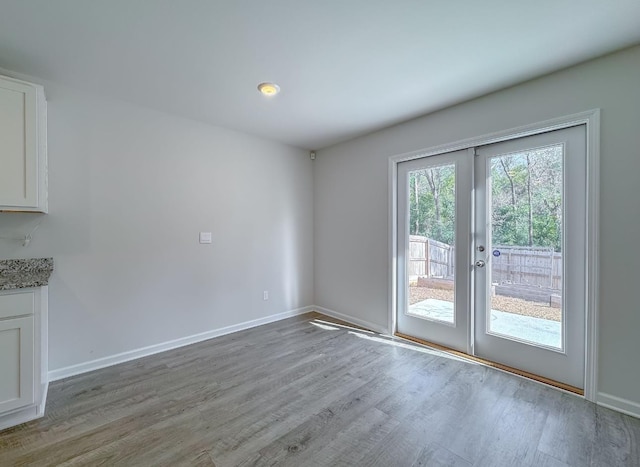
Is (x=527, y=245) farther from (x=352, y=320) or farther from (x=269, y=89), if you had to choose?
(x=269, y=89)

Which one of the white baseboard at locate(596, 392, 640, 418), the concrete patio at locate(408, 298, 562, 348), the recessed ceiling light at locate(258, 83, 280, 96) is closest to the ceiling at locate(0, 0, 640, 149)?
the recessed ceiling light at locate(258, 83, 280, 96)

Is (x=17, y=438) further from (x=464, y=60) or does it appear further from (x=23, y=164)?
(x=464, y=60)

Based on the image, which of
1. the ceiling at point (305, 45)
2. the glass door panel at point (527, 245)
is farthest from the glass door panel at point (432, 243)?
the ceiling at point (305, 45)

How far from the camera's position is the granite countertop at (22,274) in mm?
1852

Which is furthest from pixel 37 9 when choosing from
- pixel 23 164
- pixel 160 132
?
pixel 160 132

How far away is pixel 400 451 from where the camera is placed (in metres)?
1.68

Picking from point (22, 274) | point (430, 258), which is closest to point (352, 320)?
point (430, 258)

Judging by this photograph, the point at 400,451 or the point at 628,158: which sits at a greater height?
the point at 628,158

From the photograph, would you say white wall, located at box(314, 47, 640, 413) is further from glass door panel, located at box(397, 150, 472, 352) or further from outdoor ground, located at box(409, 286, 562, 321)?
outdoor ground, located at box(409, 286, 562, 321)

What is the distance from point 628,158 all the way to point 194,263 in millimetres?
3900

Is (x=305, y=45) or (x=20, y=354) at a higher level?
(x=305, y=45)

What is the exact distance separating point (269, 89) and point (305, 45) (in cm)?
66

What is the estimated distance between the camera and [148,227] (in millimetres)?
2957

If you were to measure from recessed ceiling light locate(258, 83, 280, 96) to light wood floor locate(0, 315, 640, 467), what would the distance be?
2537mm
